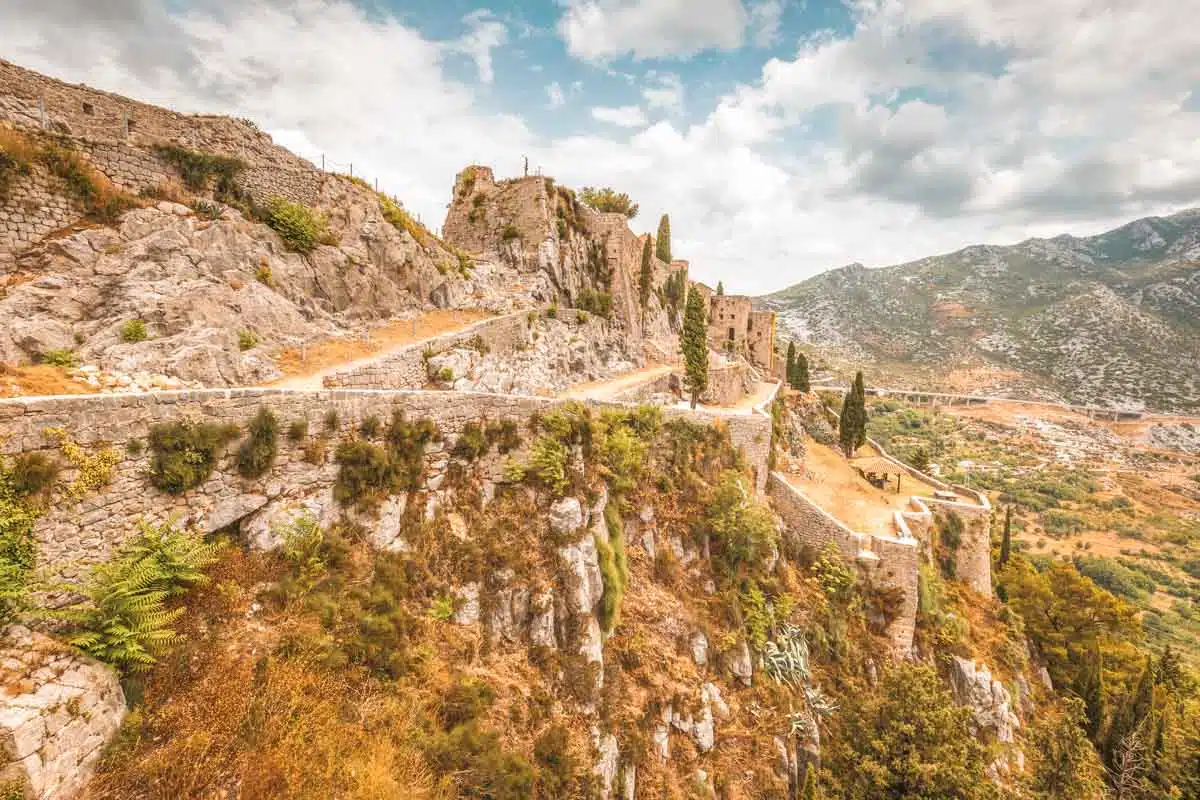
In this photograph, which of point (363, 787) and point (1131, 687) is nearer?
point (363, 787)

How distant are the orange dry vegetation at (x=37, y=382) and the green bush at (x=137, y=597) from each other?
4.19 meters

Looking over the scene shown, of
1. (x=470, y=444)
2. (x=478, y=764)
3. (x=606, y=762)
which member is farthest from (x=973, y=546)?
(x=478, y=764)

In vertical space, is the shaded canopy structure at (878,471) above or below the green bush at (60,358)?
below

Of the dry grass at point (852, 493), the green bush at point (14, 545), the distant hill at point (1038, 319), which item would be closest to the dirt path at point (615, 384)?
the dry grass at point (852, 493)

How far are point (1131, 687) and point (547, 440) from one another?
Answer: 34337mm

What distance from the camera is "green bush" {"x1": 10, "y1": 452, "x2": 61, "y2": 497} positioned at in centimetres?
609

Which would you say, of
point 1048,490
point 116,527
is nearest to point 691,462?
point 116,527

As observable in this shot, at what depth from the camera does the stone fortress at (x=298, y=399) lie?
615cm

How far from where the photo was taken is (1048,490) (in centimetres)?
7781

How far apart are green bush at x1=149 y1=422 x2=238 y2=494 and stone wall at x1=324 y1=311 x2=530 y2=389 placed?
614 cm

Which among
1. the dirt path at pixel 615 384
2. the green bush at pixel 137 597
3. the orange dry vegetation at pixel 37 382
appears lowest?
the green bush at pixel 137 597

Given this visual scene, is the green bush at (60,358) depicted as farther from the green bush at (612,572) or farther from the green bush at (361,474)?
the green bush at (612,572)

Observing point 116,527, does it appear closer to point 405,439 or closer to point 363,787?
point 405,439

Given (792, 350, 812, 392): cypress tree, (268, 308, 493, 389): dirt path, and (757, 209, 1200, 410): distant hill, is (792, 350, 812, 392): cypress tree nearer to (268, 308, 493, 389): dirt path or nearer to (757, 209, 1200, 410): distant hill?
(268, 308, 493, 389): dirt path
